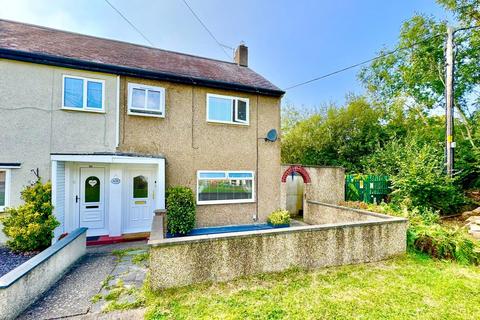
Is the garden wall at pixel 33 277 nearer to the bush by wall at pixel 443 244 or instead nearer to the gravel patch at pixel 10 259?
the gravel patch at pixel 10 259

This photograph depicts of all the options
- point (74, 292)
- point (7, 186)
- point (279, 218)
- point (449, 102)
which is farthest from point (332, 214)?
point (7, 186)

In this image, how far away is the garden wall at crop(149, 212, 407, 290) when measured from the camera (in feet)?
14.1

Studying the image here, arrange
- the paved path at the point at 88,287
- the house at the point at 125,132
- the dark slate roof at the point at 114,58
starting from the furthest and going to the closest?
the dark slate roof at the point at 114,58 < the house at the point at 125,132 < the paved path at the point at 88,287

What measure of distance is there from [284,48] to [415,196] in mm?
12998

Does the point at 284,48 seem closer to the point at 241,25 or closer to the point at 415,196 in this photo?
the point at 241,25

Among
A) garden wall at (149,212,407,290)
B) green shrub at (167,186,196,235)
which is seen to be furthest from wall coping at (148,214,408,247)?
green shrub at (167,186,196,235)

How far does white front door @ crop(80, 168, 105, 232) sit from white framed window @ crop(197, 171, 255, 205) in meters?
3.55

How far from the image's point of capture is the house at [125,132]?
6.86 m

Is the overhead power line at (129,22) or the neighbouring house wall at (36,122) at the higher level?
the overhead power line at (129,22)

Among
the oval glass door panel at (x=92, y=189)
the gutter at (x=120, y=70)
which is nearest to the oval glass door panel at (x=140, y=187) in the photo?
the oval glass door panel at (x=92, y=189)

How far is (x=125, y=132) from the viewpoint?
312 inches

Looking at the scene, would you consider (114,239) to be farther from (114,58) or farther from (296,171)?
(296,171)

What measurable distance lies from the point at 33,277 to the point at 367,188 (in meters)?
13.8

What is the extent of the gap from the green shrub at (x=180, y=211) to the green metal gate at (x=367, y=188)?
357 inches
